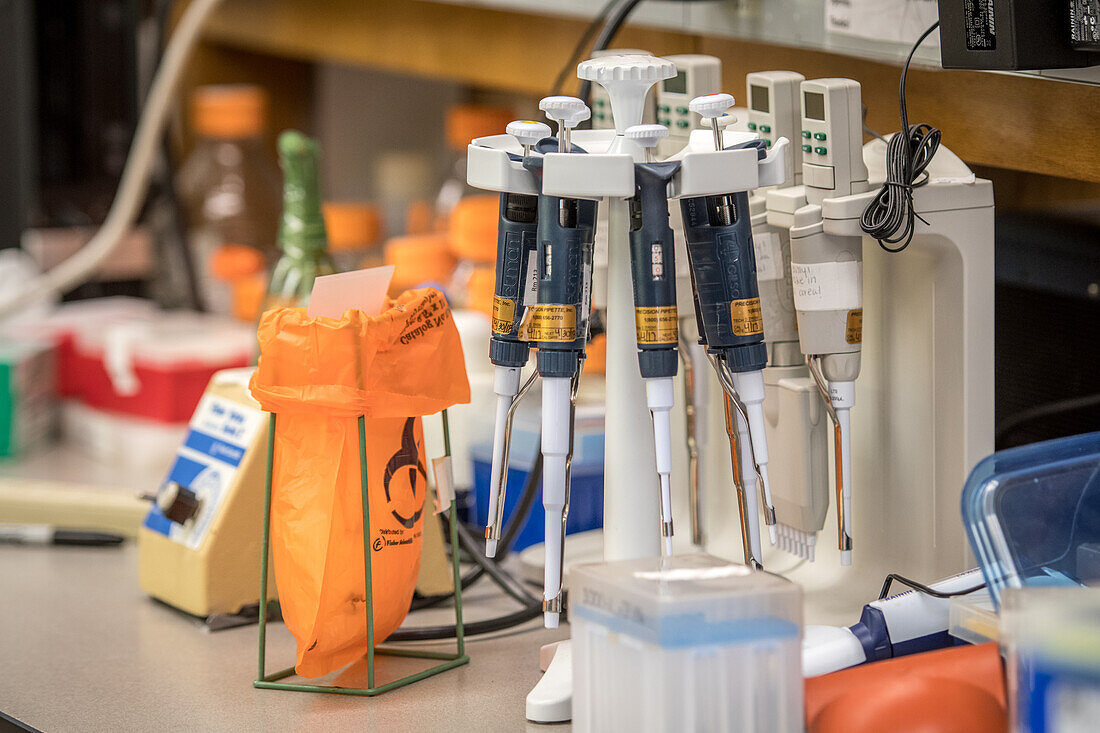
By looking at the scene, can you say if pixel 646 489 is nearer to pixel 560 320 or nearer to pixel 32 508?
pixel 560 320

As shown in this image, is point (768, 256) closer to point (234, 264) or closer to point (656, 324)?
point (656, 324)

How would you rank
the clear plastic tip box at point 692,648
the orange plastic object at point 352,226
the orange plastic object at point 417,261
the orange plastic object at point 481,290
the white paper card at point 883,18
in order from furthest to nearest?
the orange plastic object at point 352,226, the orange plastic object at point 417,261, the orange plastic object at point 481,290, the white paper card at point 883,18, the clear plastic tip box at point 692,648

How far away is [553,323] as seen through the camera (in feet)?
2.53

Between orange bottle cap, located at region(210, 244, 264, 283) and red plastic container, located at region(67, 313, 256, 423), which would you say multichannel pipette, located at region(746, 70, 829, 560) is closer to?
red plastic container, located at region(67, 313, 256, 423)

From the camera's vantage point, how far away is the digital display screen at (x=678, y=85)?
1.00 metres

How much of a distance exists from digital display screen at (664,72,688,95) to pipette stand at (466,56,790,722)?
0.18 metres

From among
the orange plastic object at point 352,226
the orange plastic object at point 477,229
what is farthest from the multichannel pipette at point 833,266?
the orange plastic object at point 352,226

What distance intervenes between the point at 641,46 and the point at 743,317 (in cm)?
69

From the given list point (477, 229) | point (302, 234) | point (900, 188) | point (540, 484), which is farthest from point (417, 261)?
point (900, 188)

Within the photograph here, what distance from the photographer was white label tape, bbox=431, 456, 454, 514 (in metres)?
0.93

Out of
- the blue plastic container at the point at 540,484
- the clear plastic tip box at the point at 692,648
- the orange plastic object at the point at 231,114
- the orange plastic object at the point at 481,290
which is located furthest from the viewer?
the orange plastic object at the point at 231,114

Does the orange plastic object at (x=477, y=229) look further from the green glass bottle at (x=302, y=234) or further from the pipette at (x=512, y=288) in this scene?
the pipette at (x=512, y=288)

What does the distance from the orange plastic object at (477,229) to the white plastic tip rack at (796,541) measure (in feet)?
2.01

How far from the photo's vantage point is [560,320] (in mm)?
772
